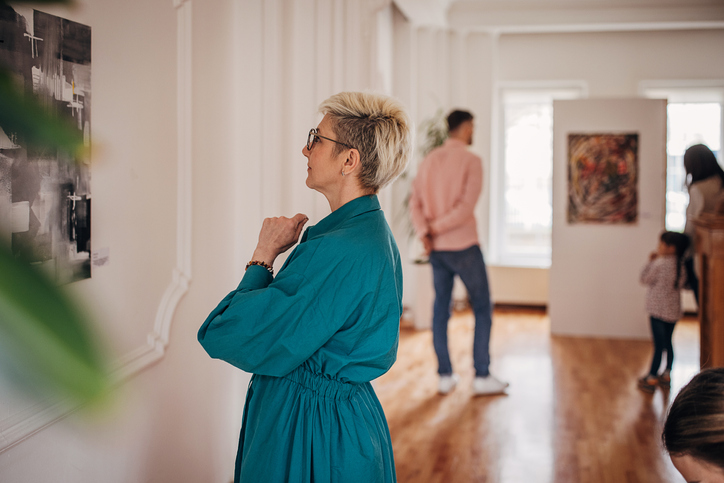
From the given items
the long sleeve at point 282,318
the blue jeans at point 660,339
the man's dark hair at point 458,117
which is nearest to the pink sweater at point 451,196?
the man's dark hair at point 458,117

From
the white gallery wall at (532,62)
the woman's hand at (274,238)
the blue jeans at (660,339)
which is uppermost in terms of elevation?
the white gallery wall at (532,62)

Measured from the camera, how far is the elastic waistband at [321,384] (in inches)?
53.0

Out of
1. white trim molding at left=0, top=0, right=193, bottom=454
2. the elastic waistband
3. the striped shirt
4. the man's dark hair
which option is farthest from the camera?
the striped shirt

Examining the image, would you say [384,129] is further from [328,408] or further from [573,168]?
[573,168]

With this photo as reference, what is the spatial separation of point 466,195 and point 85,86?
8.09ft

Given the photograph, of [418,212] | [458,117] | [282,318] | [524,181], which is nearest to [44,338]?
[282,318]

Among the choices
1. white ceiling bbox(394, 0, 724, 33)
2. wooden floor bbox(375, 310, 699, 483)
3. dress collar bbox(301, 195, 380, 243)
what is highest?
white ceiling bbox(394, 0, 724, 33)

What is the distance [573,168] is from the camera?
5.12 metres

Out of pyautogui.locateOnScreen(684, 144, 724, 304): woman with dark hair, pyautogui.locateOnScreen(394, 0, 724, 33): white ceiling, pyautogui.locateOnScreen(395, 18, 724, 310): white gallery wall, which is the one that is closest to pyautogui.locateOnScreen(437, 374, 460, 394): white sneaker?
pyautogui.locateOnScreen(684, 144, 724, 304): woman with dark hair

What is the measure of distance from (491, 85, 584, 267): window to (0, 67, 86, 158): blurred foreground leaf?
18.0ft

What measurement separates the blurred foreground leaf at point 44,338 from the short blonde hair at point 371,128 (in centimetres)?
70

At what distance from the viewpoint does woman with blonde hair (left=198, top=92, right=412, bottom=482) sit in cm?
122

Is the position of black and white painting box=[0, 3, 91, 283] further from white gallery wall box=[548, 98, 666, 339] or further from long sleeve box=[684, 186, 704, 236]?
white gallery wall box=[548, 98, 666, 339]

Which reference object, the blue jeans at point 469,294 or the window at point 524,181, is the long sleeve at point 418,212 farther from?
the window at point 524,181
